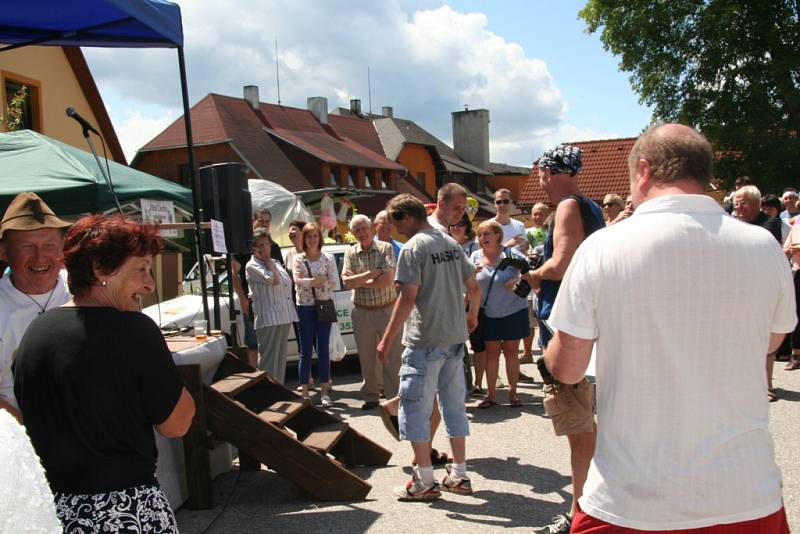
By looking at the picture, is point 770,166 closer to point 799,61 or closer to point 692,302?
Result: point 799,61

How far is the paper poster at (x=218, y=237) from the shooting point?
6.17 meters

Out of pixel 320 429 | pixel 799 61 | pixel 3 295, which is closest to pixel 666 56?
pixel 799 61

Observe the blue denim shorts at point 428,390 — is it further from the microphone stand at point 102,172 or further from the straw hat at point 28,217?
the microphone stand at point 102,172

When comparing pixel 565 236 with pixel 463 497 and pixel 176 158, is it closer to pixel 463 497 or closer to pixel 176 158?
pixel 463 497

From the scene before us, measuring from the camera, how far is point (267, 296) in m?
8.09

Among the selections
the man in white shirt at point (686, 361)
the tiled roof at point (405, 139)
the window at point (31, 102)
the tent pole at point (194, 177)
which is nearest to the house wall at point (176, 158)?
the tiled roof at point (405, 139)

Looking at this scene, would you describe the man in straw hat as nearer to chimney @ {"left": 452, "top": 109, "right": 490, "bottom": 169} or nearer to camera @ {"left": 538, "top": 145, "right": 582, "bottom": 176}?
camera @ {"left": 538, "top": 145, "right": 582, "bottom": 176}

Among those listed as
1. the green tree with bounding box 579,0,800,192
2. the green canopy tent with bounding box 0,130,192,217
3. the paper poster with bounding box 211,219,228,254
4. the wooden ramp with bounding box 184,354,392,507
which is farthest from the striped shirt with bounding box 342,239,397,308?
the green tree with bounding box 579,0,800,192

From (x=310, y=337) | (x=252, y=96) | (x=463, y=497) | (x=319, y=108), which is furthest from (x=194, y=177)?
(x=319, y=108)

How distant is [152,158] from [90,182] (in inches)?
1426

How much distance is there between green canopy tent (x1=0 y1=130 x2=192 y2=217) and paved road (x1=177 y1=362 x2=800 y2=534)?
273 centimetres

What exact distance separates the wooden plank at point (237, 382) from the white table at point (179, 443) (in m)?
0.14

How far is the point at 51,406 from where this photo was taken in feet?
8.41

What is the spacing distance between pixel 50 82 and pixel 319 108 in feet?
103
